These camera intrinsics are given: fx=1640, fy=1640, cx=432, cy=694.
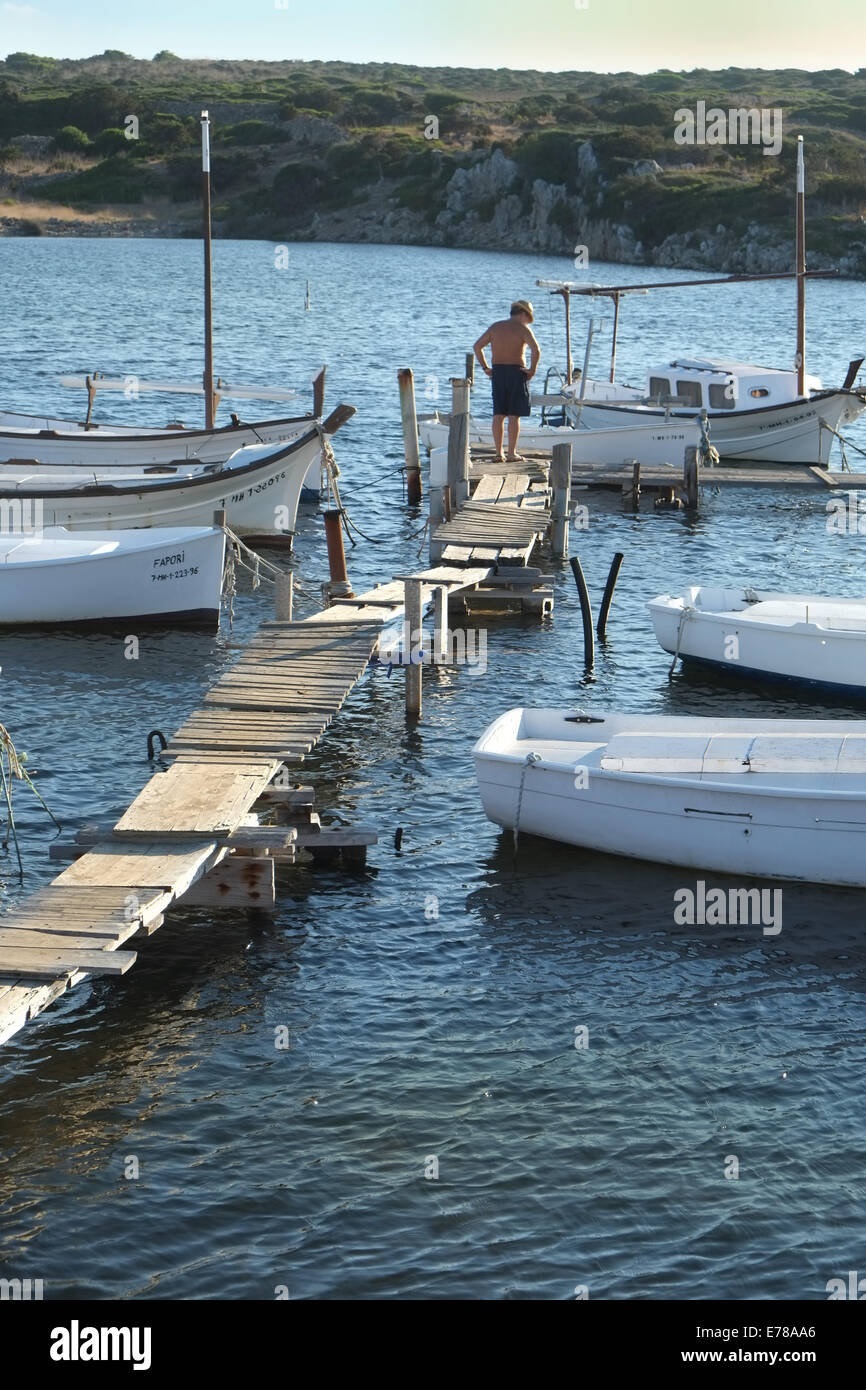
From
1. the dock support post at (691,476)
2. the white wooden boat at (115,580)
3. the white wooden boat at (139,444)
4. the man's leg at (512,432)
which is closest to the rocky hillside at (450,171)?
the dock support post at (691,476)

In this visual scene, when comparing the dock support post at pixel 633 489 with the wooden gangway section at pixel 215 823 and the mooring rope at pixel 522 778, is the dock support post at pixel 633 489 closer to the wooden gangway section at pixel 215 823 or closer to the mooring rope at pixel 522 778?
the wooden gangway section at pixel 215 823

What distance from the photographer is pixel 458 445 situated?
2712cm

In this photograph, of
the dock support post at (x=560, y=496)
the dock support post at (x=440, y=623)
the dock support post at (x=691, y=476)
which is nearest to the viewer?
the dock support post at (x=440, y=623)

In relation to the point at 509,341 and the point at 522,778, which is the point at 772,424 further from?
the point at 522,778

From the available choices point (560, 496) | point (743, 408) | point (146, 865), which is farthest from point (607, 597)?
point (743, 408)

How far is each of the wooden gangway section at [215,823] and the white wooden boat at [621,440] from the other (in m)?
13.3

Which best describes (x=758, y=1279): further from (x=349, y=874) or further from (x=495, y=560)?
(x=495, y=560)

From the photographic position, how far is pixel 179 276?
93938 mm

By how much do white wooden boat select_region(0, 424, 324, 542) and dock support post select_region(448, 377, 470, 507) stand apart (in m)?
2.22

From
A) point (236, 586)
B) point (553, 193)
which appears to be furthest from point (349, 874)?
point (553, 193)

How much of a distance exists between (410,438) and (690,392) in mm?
8311

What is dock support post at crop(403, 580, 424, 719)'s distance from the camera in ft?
60.7

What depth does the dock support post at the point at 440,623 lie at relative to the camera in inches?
815

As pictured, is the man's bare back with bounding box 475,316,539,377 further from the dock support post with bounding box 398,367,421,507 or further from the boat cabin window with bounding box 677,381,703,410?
the boat cabin window with bounding box 677,381,703,410
